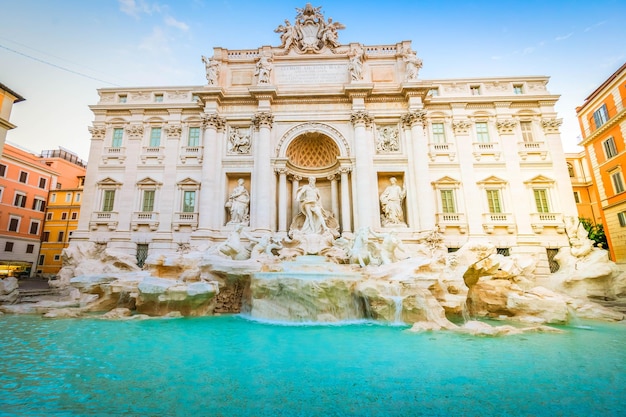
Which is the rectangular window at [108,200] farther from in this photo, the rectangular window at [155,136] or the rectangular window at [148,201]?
the rectangular window at [155,136]

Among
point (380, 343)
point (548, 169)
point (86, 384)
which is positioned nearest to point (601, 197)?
point (548, 169)

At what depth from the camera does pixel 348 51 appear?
17.9m

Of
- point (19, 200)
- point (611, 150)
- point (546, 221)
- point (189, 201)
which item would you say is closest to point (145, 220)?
point (189, 201)

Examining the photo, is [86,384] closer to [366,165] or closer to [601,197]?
[366,165]

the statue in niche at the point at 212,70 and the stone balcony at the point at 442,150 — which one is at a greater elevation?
the statue in niche at the point at 212,70

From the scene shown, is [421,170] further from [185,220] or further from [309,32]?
[185,220]

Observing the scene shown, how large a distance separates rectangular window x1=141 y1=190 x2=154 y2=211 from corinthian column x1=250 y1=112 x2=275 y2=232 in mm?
6356

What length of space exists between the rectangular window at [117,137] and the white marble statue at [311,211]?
12483mm

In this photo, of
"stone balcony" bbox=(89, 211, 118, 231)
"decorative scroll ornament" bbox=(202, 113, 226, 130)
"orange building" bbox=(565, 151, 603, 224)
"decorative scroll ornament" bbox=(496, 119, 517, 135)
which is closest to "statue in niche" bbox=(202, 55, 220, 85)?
"decorative scroll ornament" bbox=(202, 113, 226, 130)

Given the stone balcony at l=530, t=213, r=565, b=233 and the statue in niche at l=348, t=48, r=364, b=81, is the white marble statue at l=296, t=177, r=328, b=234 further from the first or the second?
the stone balcony at l=530, t=213, r=565, b=233

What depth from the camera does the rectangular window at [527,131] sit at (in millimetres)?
17469

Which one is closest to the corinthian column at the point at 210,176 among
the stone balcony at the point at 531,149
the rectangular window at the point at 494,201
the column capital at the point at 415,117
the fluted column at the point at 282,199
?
the fluted column at the point at 282,199

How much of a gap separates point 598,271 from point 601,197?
8855 millimetres

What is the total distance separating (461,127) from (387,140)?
4584mm
